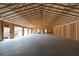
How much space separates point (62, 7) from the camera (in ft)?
19.5

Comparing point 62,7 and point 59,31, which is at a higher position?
point 62,7

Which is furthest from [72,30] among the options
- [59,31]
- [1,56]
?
[1,56]

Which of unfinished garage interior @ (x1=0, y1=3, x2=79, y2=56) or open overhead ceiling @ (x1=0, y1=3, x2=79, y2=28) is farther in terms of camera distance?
open overhead ceiling @ (x1=0, y1=3, x2=79, y2=28)

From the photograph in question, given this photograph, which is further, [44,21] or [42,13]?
[44,21]

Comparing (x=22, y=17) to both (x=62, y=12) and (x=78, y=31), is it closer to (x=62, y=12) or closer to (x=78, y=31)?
(x=62, y=12)

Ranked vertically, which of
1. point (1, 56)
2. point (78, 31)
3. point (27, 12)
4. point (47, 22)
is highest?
point (27, 12)

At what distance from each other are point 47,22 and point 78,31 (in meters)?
2.09

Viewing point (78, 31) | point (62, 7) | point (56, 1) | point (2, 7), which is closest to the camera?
point (56, 1)

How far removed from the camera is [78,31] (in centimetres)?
791

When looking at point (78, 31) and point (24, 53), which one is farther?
point (78, 31)

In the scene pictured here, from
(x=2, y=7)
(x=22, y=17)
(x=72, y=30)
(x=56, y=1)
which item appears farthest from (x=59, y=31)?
(x=2, y=7)

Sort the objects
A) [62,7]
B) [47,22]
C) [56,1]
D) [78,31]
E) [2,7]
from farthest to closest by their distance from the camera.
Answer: [78,31]
[47,22]
[62,7]
[2,7]
[56,1]

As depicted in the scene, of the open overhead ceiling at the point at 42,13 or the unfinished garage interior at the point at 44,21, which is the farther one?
the open overhead ceiling at the point at 42,13

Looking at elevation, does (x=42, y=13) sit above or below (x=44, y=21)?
above
